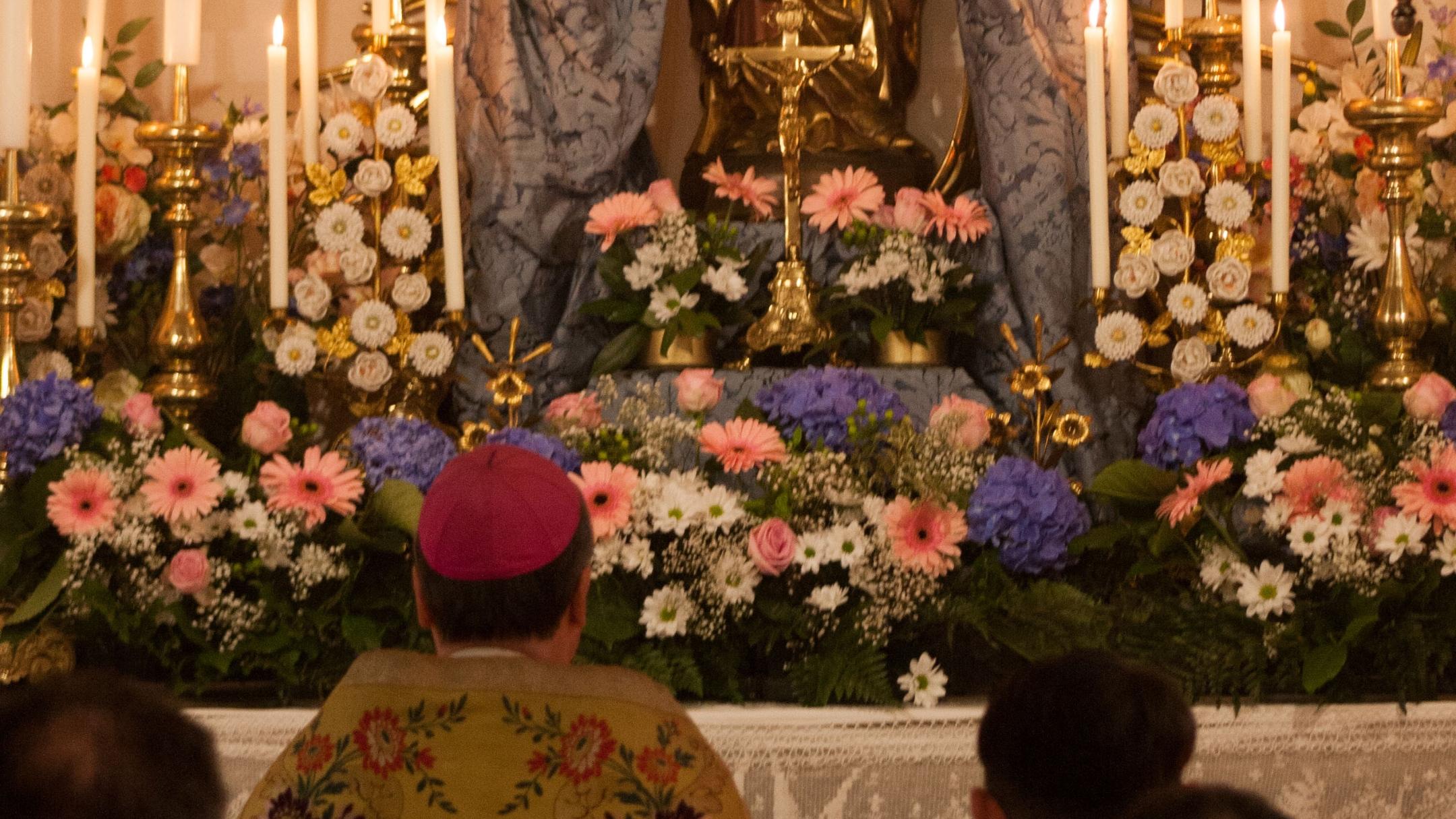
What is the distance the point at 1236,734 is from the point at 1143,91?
1.64m

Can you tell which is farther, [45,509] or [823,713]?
[45,509]

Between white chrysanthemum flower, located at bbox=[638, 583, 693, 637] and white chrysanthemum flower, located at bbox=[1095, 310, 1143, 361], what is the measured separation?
37.4 inches

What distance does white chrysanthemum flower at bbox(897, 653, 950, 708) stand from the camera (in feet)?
9.40

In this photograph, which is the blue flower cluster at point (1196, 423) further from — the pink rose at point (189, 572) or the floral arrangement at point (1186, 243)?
the pink rose at point (189, 572)

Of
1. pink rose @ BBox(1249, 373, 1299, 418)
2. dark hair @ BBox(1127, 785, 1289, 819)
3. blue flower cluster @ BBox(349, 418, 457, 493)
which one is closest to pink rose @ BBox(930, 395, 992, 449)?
pink rose @ BBox(1249, 373, 1299, 418)

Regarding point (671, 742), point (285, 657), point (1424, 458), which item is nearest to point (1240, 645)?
point (1424, 458)

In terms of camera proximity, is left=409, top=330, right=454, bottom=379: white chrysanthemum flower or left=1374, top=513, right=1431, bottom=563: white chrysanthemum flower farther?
left=409, top=330, right=454, bottom=379: white chrysanthemum flower

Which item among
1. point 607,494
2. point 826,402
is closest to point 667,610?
point 607,494

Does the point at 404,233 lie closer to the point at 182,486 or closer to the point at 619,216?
the point at 619,216

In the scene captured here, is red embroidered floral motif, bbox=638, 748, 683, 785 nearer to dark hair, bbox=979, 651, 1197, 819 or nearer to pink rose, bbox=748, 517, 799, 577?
dark hair, bbox=979, 651, 1197, 819

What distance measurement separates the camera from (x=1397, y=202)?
3.32 meters

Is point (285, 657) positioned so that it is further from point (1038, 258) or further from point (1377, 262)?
point (1377, 262)

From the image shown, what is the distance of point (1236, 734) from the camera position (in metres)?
2.81

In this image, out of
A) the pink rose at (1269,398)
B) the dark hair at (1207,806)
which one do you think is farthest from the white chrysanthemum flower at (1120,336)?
the dark hair at (1207,806)
